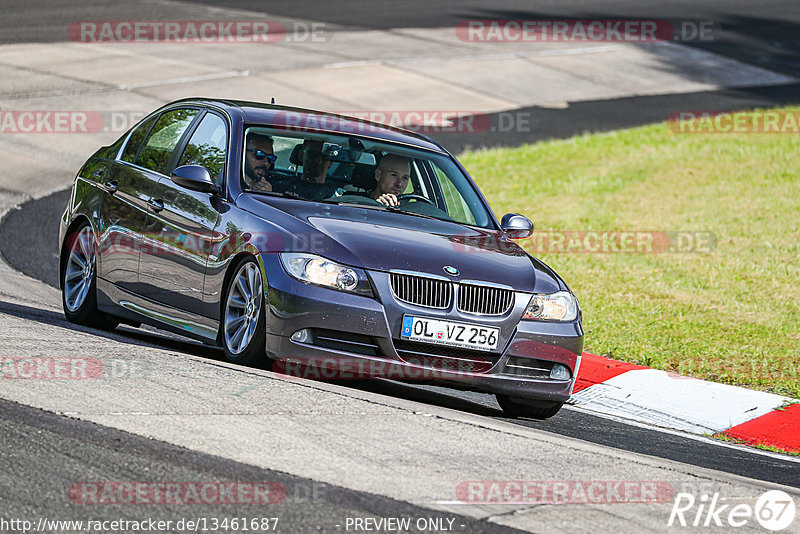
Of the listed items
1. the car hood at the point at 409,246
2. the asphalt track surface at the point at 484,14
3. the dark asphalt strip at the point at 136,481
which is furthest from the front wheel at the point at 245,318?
the asphalt track surface at the point at 484,14

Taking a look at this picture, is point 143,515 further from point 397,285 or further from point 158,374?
A: point 397,285

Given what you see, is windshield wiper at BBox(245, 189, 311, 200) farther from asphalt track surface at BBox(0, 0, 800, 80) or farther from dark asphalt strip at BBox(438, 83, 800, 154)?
asphalt track surface at BBox(0, 0, 800, 80)

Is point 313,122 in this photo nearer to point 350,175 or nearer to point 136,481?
point 350,175

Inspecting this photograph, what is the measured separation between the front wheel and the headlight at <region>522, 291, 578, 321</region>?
154 cm

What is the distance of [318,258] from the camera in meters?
7.19

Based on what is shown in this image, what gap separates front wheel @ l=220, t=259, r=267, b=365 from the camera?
7.33 m

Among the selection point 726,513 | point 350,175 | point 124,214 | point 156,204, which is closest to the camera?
point 726,513

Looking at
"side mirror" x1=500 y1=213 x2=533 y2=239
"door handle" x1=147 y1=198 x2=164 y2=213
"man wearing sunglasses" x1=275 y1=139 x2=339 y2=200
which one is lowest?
"side mirror" x1=500 y1=213 x2=533 y2=239

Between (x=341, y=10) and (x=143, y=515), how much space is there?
2982 cm

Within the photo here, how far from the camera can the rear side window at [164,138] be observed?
29.2ft

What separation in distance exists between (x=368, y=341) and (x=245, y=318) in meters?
0.81

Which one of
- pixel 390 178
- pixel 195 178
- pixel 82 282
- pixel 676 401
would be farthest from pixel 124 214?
pixel 676 401

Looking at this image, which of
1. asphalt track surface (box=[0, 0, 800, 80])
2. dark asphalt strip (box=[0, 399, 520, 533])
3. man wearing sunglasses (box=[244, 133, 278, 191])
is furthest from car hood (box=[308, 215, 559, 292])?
asphalt track surface (box=[0, 0, 800, 80])

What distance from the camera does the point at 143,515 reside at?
463cm
